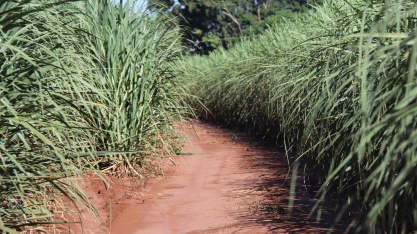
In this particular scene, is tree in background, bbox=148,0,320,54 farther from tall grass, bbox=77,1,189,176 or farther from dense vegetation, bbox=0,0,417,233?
tall grass, bbox=77,1,189,176

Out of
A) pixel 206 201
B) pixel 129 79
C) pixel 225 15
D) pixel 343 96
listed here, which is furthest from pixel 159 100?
pixel 225 15

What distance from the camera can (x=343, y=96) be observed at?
3.63m

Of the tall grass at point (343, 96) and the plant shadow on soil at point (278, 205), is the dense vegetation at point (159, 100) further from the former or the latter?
the plant shadow on soil at point (278, 205)

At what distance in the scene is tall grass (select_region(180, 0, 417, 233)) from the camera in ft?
6.75

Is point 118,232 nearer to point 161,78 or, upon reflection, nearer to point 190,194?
point 190,194

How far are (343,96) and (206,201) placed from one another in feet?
6.15

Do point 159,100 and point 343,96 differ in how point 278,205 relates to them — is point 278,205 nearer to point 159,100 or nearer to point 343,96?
point 343,96

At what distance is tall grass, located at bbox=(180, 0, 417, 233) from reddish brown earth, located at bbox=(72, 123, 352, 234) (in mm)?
343

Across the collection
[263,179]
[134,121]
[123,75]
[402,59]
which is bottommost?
[263,179]

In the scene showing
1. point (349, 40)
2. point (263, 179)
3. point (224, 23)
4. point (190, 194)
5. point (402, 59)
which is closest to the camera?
point (402, 59)

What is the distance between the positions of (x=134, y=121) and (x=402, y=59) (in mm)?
3154

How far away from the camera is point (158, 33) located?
6469mm

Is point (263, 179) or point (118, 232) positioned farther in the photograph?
point (263, 179)

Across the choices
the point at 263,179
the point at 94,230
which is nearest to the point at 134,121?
the point at 263,179
